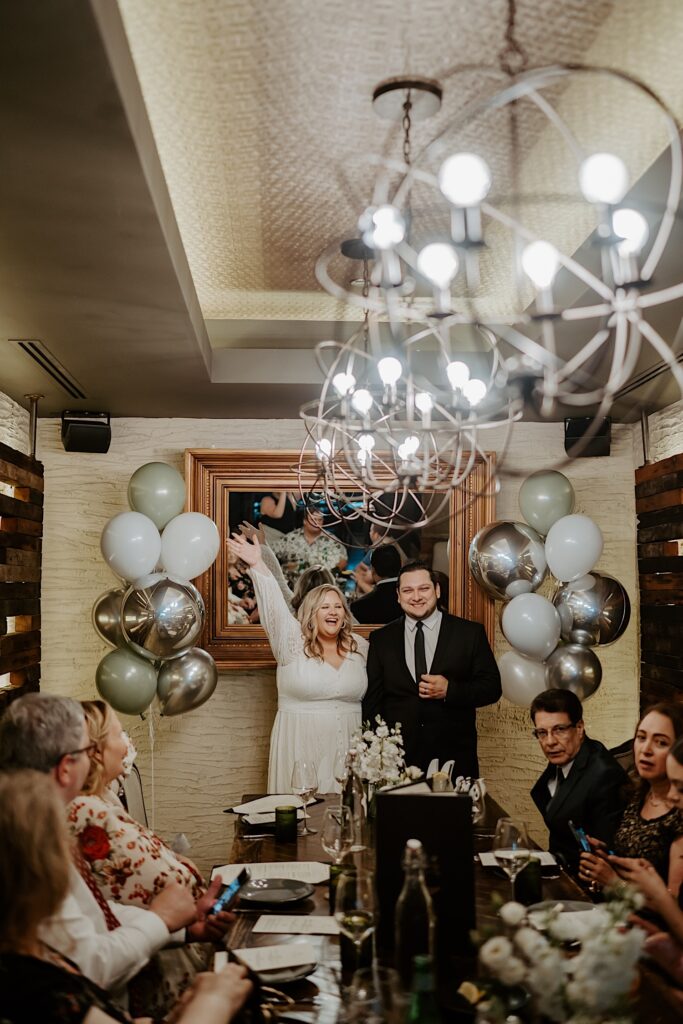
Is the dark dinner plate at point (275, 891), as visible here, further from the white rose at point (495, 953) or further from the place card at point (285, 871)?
the white rose at point (495, 953)

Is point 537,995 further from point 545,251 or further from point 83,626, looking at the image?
point 83,626

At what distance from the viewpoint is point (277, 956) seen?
6.52ft

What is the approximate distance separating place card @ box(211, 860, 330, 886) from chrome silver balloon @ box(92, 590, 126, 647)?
1904 millimetres

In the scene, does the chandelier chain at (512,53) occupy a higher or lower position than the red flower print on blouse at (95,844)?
higher

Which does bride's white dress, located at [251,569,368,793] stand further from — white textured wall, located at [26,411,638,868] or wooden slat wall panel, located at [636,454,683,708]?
wooden slat wall panel, located at [636,454,683,708]

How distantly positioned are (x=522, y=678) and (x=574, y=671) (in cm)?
25

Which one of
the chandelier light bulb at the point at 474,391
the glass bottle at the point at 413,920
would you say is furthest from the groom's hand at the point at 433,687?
the glass bottle at the point at 413,920

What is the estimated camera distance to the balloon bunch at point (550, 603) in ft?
14.2

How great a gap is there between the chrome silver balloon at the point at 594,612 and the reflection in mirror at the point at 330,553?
0.83 meters

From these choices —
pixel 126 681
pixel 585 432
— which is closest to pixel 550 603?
pixel 585 432

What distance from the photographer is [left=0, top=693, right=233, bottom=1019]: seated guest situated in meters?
1.92

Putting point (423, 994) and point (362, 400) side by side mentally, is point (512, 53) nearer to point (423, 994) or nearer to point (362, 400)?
point (362, 400)

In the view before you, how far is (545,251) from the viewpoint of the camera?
1792 mm

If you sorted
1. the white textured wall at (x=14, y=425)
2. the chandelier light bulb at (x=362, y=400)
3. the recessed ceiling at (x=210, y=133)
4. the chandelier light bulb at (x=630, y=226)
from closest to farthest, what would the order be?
the chandelier light bulb at (x=630, y=226), the recessed ceiling at (x=210, y=133), the chandelier light bulb at (x=362, y=400), the white textured wall at (x=14, y=425)
